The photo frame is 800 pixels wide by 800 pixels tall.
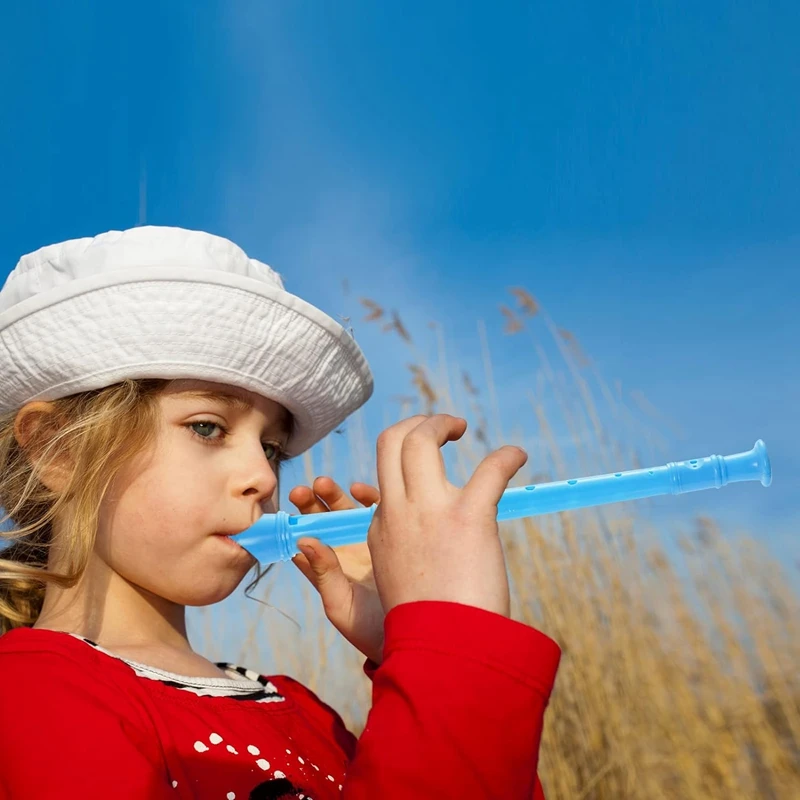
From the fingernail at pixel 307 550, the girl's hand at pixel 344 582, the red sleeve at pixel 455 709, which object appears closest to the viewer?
the red sleeve at pixel 455 709

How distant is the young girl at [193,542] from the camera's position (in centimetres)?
75

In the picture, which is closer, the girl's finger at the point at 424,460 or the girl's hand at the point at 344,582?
the girl's finger at the point at 424,460

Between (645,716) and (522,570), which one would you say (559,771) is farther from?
(522,570)

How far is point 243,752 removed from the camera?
3.26 feet

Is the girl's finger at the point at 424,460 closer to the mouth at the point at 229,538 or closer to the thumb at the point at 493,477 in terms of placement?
the thumb at the point at 493,477

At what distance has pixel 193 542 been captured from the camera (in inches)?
42.4

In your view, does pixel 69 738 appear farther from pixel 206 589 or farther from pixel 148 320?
pixel 148 320

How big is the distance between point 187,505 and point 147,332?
8.2 inches

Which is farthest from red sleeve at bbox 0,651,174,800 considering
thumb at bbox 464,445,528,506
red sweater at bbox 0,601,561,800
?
thumb at bbox 464,445,528,506

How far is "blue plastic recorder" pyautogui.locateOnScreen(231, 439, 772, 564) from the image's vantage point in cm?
89

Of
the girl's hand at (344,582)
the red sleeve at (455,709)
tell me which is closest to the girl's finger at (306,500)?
the girl's hand at (344,582)

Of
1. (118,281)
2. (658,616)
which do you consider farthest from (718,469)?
(658,616)

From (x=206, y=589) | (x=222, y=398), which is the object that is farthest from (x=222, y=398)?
(x=206, y=589)

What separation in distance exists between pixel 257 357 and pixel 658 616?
1352 mm
